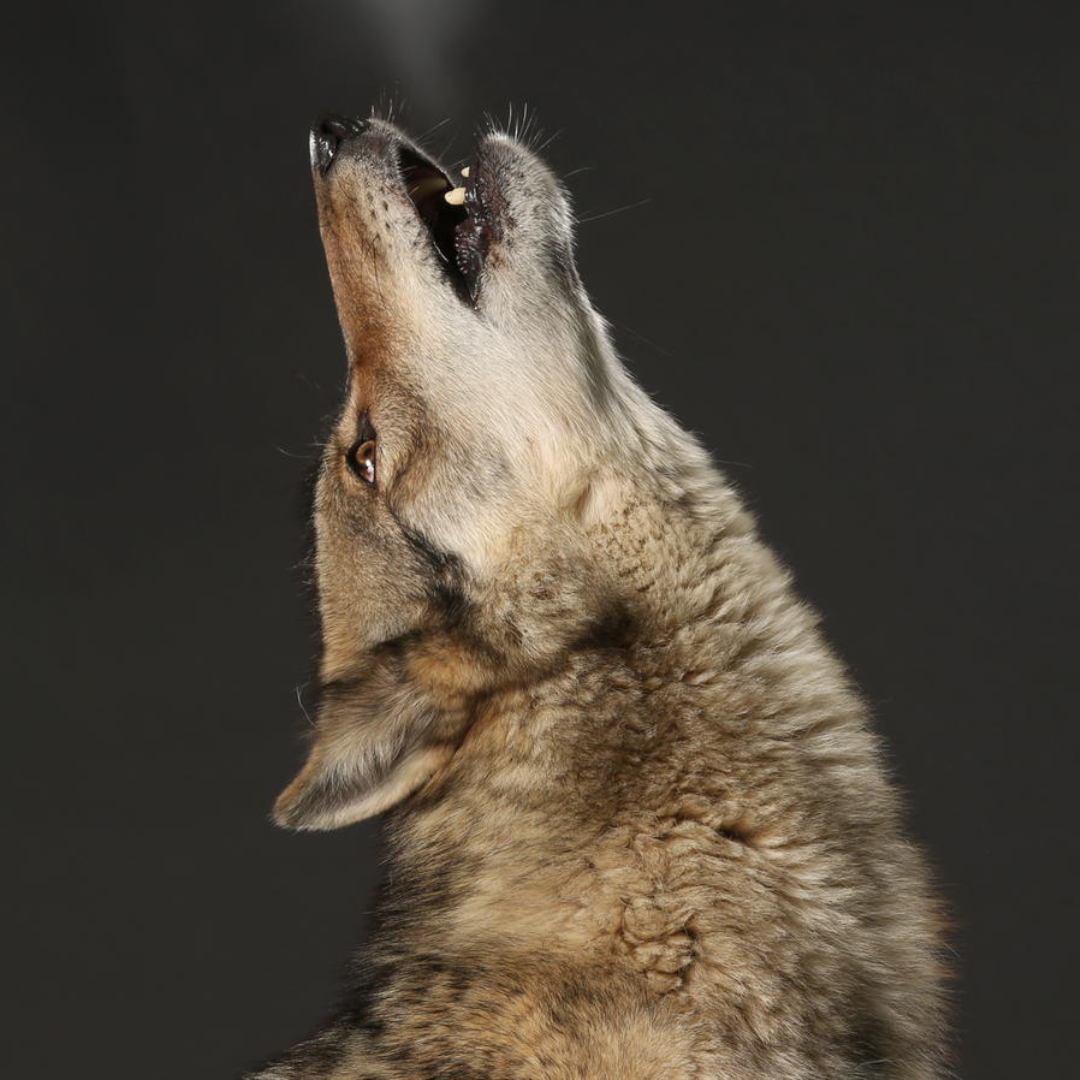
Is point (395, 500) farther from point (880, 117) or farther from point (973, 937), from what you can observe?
point (880, 117)

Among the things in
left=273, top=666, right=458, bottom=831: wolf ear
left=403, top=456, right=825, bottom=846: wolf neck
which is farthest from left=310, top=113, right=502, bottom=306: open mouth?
left=273, top=666, right=458, bottom=831: wolf ear

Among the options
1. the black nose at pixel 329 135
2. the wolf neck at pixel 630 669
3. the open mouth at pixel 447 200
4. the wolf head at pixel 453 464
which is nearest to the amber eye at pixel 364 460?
the wolf head at pixel 453 464

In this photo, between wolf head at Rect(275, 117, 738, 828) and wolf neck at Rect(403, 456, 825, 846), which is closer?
wolf neck at Rect(403, 456, 825, 846)

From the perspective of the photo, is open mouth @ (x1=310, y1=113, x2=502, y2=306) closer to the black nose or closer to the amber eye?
the black nose

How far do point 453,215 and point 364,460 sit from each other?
2.58ft

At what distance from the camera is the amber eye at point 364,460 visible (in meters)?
4.38

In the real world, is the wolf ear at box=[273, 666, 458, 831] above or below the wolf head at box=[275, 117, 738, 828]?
below

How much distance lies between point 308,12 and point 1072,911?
199 inches

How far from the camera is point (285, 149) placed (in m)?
7.16

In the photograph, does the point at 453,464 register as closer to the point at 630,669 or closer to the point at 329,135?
the point at 630,669

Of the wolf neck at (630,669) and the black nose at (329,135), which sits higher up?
the black nose at (329,135)

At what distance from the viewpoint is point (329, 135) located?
453 centimetres

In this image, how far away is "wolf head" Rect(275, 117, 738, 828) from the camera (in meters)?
3.97

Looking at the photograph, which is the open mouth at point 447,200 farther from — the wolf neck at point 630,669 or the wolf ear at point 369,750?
the wolf ear at point 369,750
